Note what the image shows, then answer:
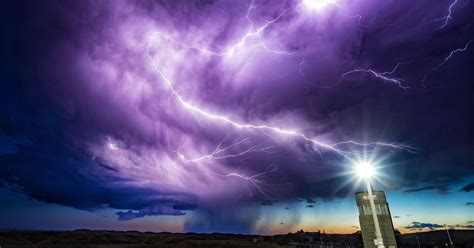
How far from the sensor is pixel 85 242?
6084cm

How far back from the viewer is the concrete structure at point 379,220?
3322 centimetres

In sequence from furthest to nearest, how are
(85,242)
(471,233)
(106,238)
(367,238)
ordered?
1. (471,233)
2. (106,238)
3. (85,242)
4. (367,238)

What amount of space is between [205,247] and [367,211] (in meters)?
35.0

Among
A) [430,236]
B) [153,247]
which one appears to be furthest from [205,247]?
[430,236]

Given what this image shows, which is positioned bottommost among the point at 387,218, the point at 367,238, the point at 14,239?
the point at 14,239

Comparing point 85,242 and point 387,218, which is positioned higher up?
point 387,218

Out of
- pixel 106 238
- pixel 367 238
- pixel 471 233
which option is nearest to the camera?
pixel 367 238

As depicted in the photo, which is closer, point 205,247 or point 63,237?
point 205,247

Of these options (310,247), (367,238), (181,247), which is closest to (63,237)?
(181,247)

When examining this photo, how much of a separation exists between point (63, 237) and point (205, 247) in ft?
138

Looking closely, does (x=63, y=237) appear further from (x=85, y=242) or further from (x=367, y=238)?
(x=367, y=238)

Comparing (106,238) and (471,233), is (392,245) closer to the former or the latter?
(106,238)

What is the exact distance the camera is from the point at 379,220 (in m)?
33.8

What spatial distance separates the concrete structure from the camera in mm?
33219
